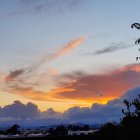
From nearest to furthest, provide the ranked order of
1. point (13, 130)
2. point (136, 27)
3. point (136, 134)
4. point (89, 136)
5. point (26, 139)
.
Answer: point (26, 139) < point (89, 136) < point (136, 134) < point (136, 27) < point (13, 130)

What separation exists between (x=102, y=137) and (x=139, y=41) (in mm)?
12583

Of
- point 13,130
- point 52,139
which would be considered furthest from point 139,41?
point 13,130

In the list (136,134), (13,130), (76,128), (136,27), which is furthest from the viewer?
(76,128)

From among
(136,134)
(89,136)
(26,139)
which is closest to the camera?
(26,139)

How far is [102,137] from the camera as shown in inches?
640

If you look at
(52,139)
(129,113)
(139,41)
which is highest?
(139,41)

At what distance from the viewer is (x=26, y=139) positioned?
14.5 m

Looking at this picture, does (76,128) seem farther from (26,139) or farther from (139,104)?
(26,139)

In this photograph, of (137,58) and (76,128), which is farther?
(76,128)

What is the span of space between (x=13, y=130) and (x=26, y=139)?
75.6 metres

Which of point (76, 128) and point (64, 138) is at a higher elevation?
point (76, 128)

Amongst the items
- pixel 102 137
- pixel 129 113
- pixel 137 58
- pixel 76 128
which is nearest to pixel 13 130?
pixel 129 113

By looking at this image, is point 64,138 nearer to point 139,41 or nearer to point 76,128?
point 139,41

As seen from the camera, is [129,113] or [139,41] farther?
[129,113]
